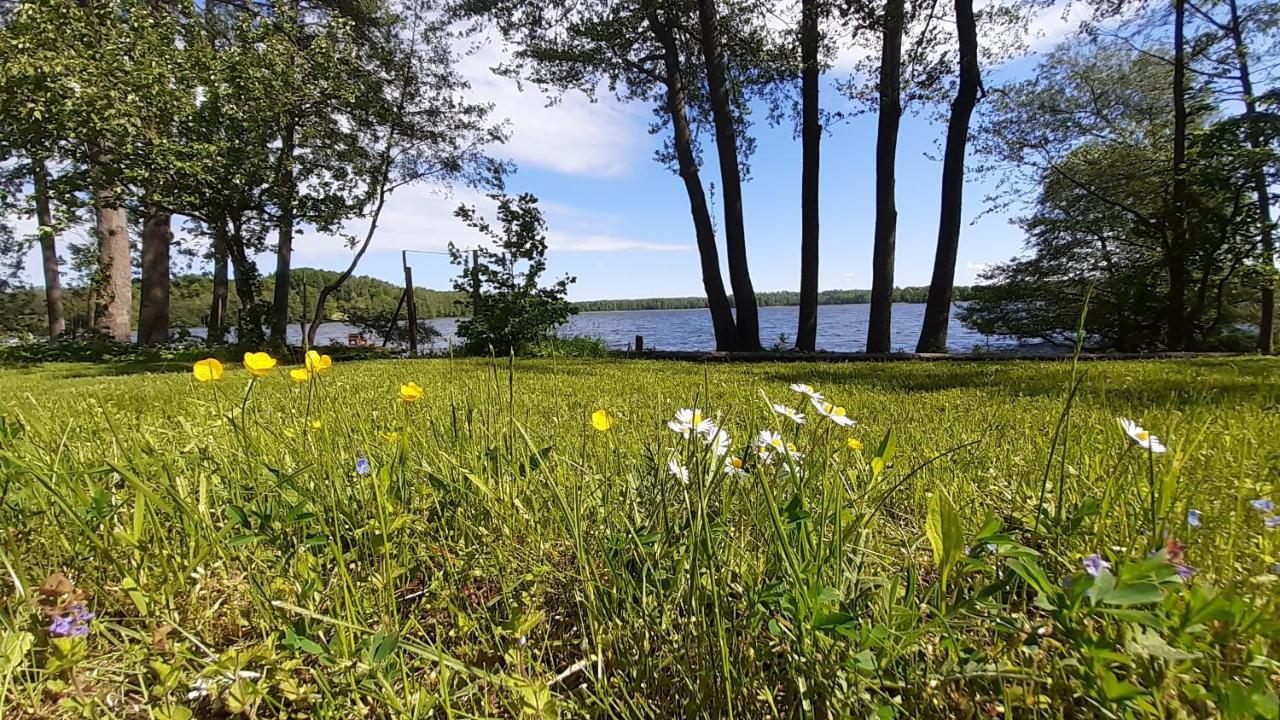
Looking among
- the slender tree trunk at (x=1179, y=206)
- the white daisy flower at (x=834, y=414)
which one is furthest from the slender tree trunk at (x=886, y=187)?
the white daisy flower at (x=834, y=414)

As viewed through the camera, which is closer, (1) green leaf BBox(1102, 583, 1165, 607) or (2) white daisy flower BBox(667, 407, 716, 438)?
(1) green leaf BBox(1102, 583, 1165, 607)

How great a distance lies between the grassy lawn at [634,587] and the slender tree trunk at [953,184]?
8244mm

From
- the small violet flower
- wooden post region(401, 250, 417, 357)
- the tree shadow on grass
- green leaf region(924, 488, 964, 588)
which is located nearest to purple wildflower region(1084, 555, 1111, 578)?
green leaf region(924, 488, 964, 588)

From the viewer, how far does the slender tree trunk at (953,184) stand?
27.9ft

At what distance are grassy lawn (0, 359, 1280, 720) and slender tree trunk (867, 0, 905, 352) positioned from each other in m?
8.34

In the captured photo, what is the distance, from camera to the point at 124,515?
50.7 inches

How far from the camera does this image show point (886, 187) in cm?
924

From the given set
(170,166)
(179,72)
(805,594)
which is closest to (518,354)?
(170,166)

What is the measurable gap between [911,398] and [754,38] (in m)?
9.19

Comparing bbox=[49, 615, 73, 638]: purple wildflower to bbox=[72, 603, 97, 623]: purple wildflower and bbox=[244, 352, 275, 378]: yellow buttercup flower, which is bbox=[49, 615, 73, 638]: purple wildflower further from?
bbox=[244, 352, 275, 378]: yellow buttercup flower

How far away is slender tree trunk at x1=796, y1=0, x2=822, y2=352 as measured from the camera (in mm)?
9086

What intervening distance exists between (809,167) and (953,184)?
242 cm

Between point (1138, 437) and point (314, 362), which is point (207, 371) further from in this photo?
point (1138, 437)

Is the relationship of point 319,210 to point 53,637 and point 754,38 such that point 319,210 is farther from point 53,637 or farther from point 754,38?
point 53,637
